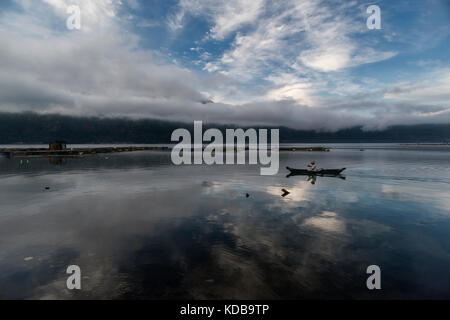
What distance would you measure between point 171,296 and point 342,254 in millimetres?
11411

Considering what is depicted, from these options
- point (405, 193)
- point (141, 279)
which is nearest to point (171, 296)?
point (141, 279)

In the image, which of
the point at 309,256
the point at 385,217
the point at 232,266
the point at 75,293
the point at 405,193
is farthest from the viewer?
the point at 405,193

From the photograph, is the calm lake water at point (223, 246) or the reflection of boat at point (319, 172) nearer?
the calm lake water at point (223, 246)

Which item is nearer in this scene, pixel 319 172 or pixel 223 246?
pixel 223 246

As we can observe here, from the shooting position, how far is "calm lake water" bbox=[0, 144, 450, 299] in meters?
11.5

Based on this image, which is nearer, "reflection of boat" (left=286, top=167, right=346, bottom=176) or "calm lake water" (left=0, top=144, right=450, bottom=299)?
"calm lake water" (left=0, top=144, right=450, bottom=299)

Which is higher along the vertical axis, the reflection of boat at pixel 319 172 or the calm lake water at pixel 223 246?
the reflection of boat at pixel 319 172

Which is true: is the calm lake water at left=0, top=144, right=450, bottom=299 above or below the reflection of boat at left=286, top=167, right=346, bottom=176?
below

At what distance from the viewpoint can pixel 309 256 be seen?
14.7 metres

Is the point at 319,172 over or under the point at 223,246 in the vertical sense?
over

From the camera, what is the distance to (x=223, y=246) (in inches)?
639

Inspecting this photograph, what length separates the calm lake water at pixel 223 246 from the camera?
1150 centimetres
